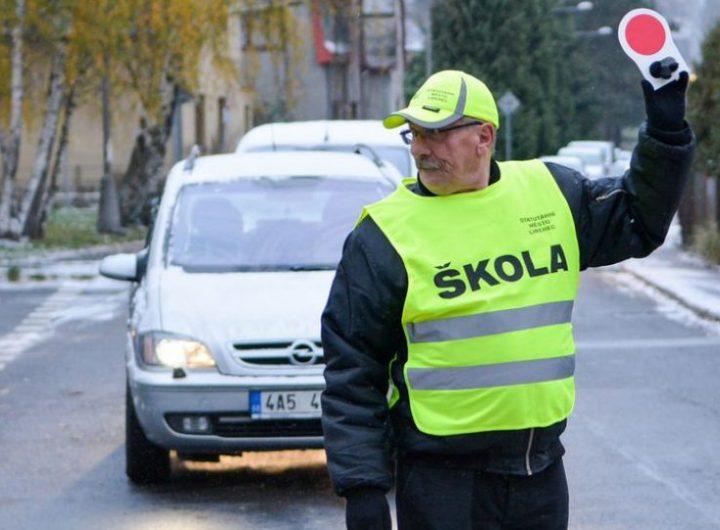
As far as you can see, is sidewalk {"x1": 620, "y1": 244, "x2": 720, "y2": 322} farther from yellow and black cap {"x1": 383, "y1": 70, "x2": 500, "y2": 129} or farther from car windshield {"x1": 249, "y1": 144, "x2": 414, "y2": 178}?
yellow and black cap {"x1": 383, "y1": 70, "x2": 500, "y2": 129}

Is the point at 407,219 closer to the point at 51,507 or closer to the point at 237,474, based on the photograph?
the point at 51,507

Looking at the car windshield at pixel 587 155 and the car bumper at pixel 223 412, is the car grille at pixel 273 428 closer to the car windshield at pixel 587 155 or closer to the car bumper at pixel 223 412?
the car bumper at pixel 223 412

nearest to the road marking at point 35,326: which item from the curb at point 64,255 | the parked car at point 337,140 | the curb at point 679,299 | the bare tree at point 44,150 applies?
the parked car at point 337,140

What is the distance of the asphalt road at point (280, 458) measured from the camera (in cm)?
803

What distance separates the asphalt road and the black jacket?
3.70m

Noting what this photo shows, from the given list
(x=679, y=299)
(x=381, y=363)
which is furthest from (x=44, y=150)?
(x=381, y=363)

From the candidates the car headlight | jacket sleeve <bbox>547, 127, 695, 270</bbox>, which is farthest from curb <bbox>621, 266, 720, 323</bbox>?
jacket sleeve <bbox>547, 127, 695, 270</bbox>

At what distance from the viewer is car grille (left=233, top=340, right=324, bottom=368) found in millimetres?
8234

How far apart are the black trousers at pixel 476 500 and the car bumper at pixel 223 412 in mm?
4032

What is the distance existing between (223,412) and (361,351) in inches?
164

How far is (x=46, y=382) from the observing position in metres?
12.9

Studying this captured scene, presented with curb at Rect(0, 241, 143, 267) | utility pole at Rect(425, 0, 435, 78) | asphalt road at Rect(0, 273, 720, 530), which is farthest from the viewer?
utility pole at Rect(425, 0, 435, 78)

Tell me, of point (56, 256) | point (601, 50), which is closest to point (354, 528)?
Answer: point (56, 256)

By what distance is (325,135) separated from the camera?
1591 centimetres
